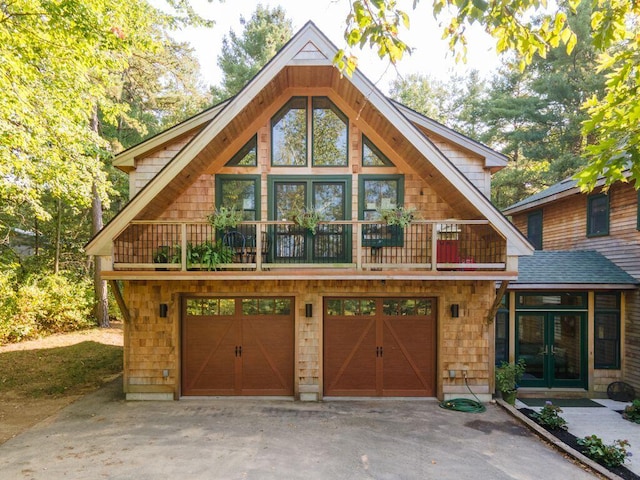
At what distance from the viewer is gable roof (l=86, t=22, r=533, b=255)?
287 inches

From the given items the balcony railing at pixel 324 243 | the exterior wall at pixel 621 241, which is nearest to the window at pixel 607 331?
the exterior wall at pixel 621 241

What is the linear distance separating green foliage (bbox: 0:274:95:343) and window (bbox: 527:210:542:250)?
733 inches

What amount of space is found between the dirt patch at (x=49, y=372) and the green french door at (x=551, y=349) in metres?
11.2

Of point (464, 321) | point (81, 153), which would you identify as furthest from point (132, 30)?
point (464, 321)

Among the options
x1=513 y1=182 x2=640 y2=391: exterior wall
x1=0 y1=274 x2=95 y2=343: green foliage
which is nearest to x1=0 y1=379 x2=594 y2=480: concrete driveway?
x1=513 y1=182 x2=640 y2=391: exterior wall

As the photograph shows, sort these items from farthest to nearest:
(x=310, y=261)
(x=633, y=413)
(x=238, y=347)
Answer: (x=238, y=347) < (x=310, y=261) < (x=633, y=413)

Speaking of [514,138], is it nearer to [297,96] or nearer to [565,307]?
[565,307]

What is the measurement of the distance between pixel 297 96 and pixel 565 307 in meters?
8.80

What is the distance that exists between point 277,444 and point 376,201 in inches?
216

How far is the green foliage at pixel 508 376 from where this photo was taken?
27.6ft

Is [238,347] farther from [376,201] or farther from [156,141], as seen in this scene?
[156,141]

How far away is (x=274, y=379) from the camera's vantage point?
28.4 ft

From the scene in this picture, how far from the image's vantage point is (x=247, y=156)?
28.6 ft

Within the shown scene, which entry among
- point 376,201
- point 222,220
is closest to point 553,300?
point 376,201
